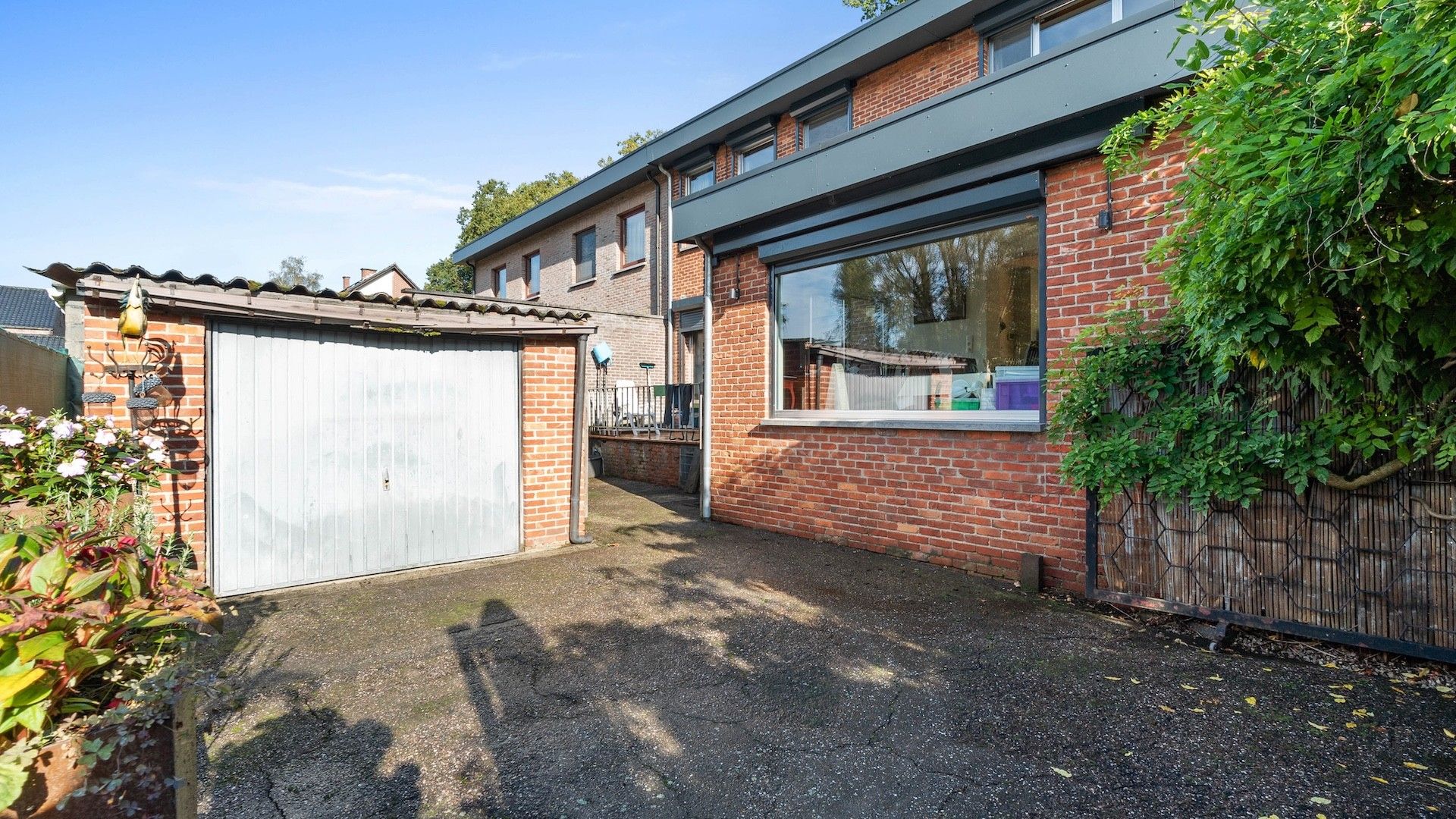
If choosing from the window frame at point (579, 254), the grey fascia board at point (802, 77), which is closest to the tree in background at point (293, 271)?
the window frame at point (579, 254)

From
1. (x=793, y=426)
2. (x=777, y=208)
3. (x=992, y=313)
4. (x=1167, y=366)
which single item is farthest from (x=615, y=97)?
(x=1167, y=366)

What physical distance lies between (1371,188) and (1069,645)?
2636mm

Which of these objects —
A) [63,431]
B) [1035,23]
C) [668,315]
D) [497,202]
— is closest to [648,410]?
[668,315]

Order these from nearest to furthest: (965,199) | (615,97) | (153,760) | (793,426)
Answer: (153,760)
(965,199)
(793,426)
(615,97)

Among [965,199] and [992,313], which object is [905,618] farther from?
[965,199]

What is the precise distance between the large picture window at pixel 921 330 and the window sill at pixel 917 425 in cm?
7

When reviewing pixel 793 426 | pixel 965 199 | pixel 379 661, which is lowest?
pixel 379 661

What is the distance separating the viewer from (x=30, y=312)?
989 inches

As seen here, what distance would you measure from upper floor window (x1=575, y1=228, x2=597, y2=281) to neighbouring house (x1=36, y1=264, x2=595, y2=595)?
9995 millimetres

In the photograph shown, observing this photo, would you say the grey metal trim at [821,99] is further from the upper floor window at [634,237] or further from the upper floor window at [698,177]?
the upper floor window at [634,237]

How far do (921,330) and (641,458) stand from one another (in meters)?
6.77

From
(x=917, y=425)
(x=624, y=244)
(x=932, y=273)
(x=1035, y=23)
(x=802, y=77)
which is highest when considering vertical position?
(x=802, y=77)

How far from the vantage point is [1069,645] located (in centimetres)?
372

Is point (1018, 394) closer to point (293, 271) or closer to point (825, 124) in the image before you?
point (825, 124)
